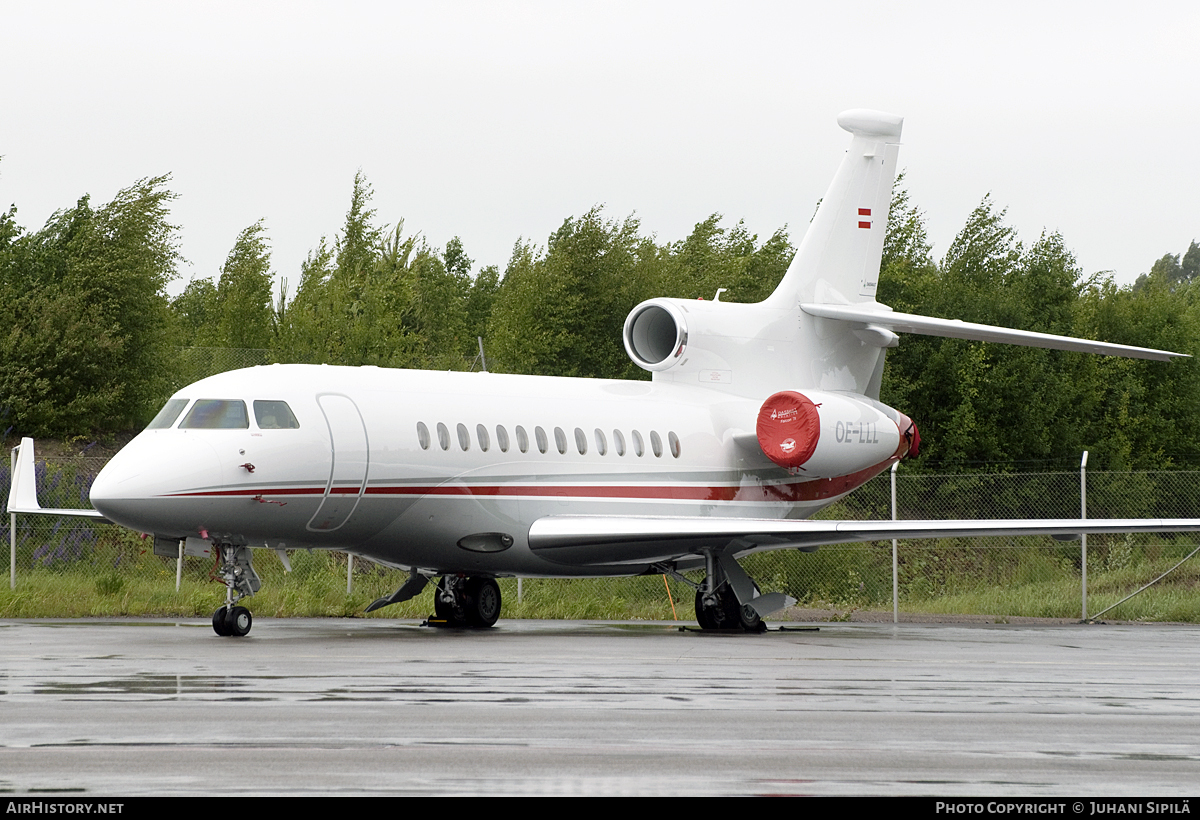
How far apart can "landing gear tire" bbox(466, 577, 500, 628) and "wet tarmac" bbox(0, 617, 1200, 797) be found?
12.6 feet

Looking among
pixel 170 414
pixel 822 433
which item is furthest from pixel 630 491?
pixel 170 414

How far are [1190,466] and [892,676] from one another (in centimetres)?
4149

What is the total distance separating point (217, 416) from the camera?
54.6 feet

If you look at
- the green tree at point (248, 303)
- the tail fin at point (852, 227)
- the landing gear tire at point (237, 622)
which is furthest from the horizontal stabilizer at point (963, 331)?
the green tree at point (248, 303)

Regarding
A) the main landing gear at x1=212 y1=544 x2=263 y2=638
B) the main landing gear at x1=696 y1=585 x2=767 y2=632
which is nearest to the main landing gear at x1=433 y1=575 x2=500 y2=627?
the main landing gear at x1=696 y1=585 x2=767 y2=632

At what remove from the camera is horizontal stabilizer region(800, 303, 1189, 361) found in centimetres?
2006

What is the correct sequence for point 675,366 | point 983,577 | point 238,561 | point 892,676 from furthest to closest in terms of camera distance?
1. point 983,577
2. point 675,366
3. point 238,561
4. point 892,676

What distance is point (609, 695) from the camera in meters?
10.4

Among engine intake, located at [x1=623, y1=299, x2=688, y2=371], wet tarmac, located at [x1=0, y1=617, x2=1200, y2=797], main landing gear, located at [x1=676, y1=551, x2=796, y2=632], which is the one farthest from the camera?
engine intake, located at [x1=623, y1=299, x2=688, y2=371]

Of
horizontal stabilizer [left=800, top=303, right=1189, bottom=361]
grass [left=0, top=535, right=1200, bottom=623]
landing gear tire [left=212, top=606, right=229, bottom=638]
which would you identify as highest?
horizontal stabilizer [left=800, top=303, right=1189, bottom=361]

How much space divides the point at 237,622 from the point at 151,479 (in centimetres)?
180

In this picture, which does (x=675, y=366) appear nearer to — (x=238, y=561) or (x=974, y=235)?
(x=238, y=561)

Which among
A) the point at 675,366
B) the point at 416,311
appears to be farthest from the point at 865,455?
the point at 416,311

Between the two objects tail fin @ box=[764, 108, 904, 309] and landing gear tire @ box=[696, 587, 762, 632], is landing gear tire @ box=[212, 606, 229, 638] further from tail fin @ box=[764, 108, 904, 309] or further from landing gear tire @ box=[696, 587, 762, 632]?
tail fin @ box=[764, 108, 904, 309]
